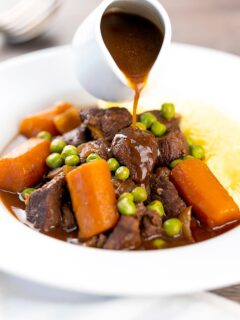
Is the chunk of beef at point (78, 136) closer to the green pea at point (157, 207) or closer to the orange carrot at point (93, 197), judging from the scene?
the orange carrot at point (93, 197)

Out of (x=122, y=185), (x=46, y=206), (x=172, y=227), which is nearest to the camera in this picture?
(x=172, y=227)

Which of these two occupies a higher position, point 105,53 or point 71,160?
point 105,53

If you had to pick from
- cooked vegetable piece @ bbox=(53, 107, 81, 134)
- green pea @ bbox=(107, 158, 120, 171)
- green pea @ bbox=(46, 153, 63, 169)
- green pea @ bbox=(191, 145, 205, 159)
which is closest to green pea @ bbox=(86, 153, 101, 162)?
green pea @ bbox=(107, 158, 120, 171)

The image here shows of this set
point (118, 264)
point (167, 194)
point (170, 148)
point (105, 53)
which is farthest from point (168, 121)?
point (118, 264)

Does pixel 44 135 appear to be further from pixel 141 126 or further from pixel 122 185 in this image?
pixel 122 185

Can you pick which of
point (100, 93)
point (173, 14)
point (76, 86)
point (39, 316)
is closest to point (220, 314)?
point (39, 316)

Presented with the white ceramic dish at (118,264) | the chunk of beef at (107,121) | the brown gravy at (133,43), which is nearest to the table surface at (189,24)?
the chunk of beef at (107,121)

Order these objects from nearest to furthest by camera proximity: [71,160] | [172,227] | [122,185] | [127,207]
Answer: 1. [127,207]
2. [172,227]
3. [122,185]
4. [71,160]
